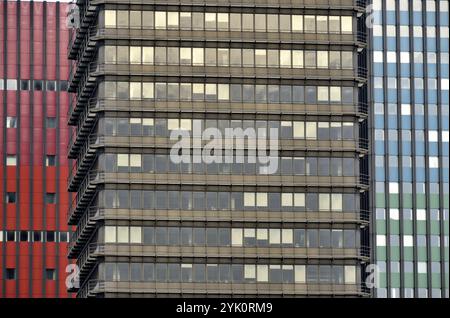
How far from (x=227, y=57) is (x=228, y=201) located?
14.5m

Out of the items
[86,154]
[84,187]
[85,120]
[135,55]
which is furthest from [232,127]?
[84,187]

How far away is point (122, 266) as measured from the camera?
157m

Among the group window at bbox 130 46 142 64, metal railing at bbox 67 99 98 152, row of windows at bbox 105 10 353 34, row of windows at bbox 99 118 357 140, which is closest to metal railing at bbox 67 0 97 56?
row of windows at bbox 105 10 353 34

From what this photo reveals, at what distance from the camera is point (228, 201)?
160 m

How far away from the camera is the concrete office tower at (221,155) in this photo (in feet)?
522

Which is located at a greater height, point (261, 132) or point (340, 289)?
point (261, 132)

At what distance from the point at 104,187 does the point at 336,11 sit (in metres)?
29.6

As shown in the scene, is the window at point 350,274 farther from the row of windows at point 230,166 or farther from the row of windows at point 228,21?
the row of windows at point 228,21

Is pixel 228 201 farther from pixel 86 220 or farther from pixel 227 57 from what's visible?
pixel 86 220

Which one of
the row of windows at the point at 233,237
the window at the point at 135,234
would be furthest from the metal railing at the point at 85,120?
the row of windows at the point at 233,237

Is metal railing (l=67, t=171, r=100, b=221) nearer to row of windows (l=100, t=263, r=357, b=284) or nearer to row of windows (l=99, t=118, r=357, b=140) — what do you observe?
row of windows (l=99, t=118, r=357, b=140)
